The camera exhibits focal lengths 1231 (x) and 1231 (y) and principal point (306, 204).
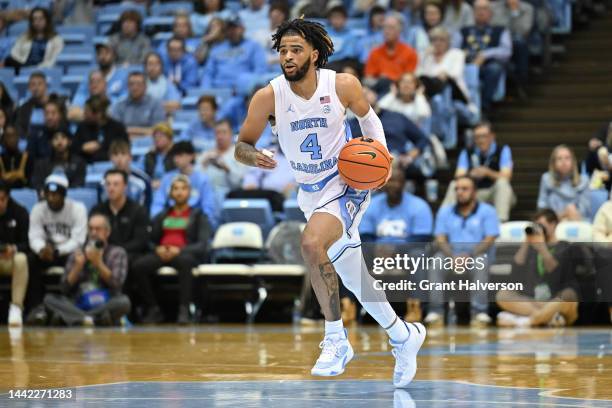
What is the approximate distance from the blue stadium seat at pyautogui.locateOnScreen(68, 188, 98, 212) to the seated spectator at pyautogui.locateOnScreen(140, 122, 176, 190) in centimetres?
76

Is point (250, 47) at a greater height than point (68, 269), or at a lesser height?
greater

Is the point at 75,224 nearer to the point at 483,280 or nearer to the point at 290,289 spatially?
the point at 290,289

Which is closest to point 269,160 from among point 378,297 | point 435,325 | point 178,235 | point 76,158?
point 378,297

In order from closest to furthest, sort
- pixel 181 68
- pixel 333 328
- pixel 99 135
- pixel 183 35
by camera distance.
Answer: pixel 333 328 → pixel 99 135 → pixel 181 68 → pixel 183 35

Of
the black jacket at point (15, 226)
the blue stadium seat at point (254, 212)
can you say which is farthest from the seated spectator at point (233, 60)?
the black jacket at point (15, 226)

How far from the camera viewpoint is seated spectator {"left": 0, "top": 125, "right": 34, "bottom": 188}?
623 inches

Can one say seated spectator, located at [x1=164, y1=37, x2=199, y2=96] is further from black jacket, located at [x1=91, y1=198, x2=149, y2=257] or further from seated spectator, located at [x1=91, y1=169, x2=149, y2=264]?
black jacket, located at [x1=91, y1=198, x2=149, y2=257]

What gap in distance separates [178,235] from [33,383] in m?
7.09

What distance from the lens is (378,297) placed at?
7352 mm

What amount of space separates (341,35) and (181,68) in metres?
2.56

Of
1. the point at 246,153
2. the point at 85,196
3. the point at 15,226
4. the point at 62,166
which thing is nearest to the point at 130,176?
the point at 85,196

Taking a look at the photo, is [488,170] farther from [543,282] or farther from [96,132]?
[96,132]

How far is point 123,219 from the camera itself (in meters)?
14.4

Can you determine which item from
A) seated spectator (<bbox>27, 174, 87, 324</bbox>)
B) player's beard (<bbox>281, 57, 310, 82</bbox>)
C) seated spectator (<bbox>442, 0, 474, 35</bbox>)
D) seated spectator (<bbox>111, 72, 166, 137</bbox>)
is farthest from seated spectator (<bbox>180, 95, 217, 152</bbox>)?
player's beard (<bbox>281, 57, 310, 82</bbox>)
